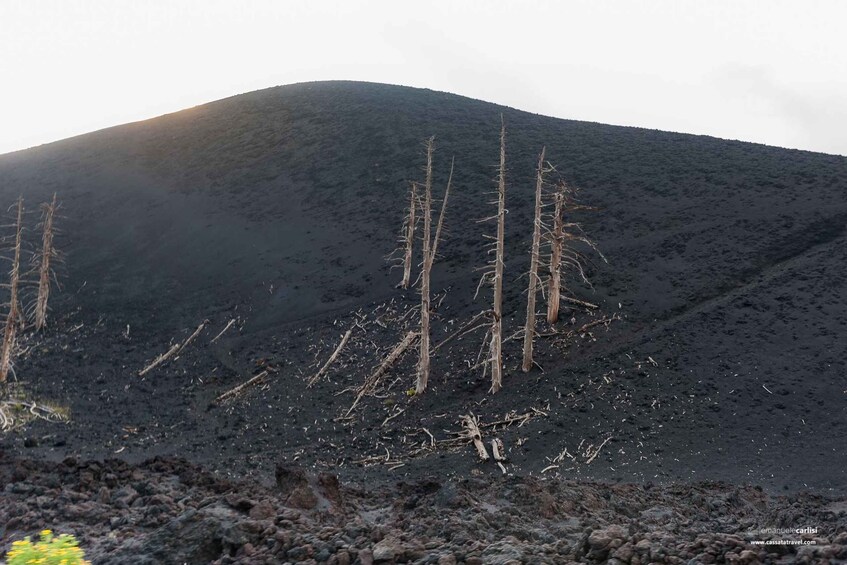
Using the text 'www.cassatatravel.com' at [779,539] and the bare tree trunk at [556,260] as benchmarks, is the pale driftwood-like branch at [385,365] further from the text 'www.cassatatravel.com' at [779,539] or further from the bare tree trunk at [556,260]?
the text 'www.cassatatravel.com' at [779,539]

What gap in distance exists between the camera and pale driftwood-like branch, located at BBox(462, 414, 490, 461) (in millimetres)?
15420

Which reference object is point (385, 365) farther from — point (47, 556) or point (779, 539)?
point (47, 556)

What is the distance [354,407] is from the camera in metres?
19.2

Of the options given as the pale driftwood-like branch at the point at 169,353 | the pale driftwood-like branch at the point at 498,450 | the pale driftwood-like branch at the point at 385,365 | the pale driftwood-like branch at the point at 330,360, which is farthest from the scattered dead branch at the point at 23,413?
the pale driftwood-like branch at the point at 498,450

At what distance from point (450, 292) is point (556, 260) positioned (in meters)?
5.90

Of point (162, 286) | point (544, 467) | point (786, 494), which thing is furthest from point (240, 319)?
point (786, 494)

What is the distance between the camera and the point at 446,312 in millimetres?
24094

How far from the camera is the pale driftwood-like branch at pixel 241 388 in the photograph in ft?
68.7

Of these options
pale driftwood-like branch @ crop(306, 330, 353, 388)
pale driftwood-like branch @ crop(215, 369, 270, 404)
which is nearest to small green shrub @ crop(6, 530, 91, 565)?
pale driftwood-like branch @ crop(306, 330, 353, 388)

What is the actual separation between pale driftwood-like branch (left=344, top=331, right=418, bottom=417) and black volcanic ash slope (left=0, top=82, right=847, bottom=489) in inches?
17.8

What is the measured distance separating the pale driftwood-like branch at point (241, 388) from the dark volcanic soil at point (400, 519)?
7.55m

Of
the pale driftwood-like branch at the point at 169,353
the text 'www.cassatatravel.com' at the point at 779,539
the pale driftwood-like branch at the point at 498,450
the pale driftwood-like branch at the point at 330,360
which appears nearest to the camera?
the text 'www.cassatatravel.com' at the point at 779,539

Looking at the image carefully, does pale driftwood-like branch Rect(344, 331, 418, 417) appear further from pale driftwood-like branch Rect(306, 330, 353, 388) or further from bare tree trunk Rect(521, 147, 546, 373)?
bare tree trunk Rect(521, 147, 546, 373)

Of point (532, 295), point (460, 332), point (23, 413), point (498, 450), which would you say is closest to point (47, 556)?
point (498, 450)
